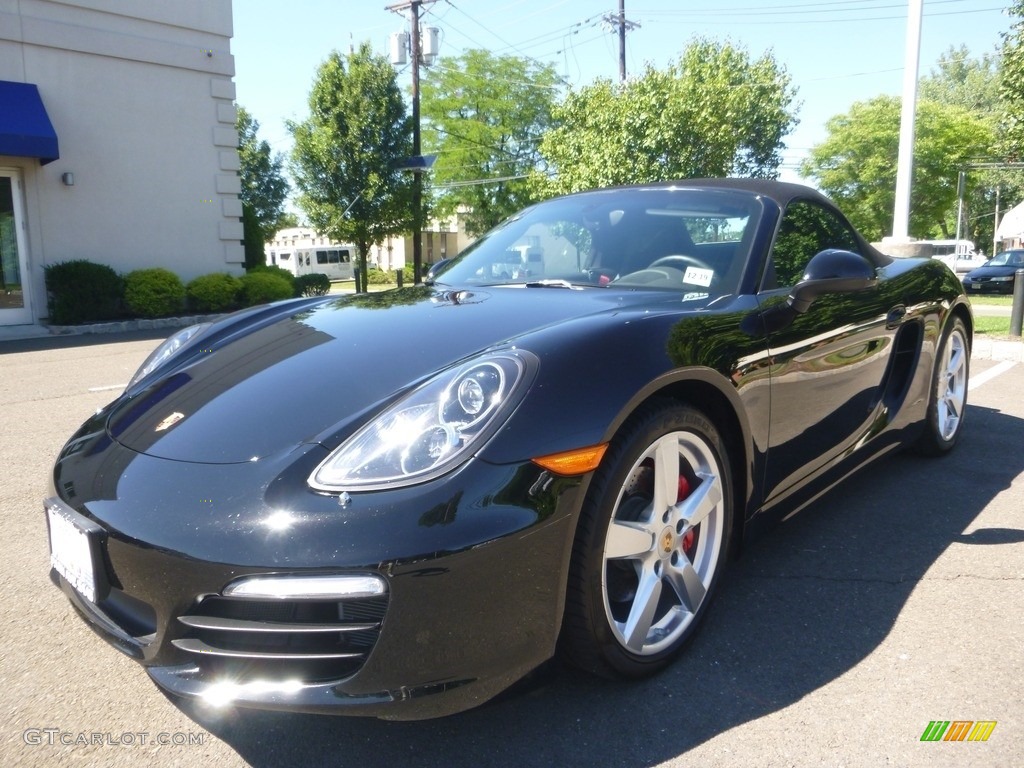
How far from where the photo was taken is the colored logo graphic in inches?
76.3

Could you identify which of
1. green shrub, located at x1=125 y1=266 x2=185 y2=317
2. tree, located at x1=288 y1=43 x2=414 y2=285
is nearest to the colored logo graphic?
green shrub, located at x1=125 y1=266 x2=185 y2=317

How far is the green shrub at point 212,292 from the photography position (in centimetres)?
1359

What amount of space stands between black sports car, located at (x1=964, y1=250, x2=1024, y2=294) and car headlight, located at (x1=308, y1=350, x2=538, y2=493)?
2474 cm

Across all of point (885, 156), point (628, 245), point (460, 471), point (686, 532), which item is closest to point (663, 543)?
point (686, 532)

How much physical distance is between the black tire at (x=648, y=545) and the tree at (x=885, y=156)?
44116mm

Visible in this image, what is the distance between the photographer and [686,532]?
7.46ft

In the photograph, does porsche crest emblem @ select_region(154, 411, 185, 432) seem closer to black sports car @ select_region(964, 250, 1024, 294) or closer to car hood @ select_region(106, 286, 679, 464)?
car hood @ select_region(106, 286, 679, 464)

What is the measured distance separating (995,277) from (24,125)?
2318cm

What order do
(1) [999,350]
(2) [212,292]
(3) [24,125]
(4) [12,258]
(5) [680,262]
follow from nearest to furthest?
(5) [680,262], (1) [999,350], (3) [24,125], (4) [12,258], (2) [212,292]

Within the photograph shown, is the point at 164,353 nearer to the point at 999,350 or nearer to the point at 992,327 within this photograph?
the point at 999,350

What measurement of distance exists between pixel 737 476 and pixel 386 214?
24926 mm

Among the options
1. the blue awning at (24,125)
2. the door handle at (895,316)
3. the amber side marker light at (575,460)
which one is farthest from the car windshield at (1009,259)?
the amber side marker light at (575,460)

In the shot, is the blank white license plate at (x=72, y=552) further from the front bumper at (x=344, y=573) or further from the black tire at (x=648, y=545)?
the black tire at (x=648, y=545)

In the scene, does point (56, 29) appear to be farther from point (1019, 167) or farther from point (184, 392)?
point (1019, 167)
